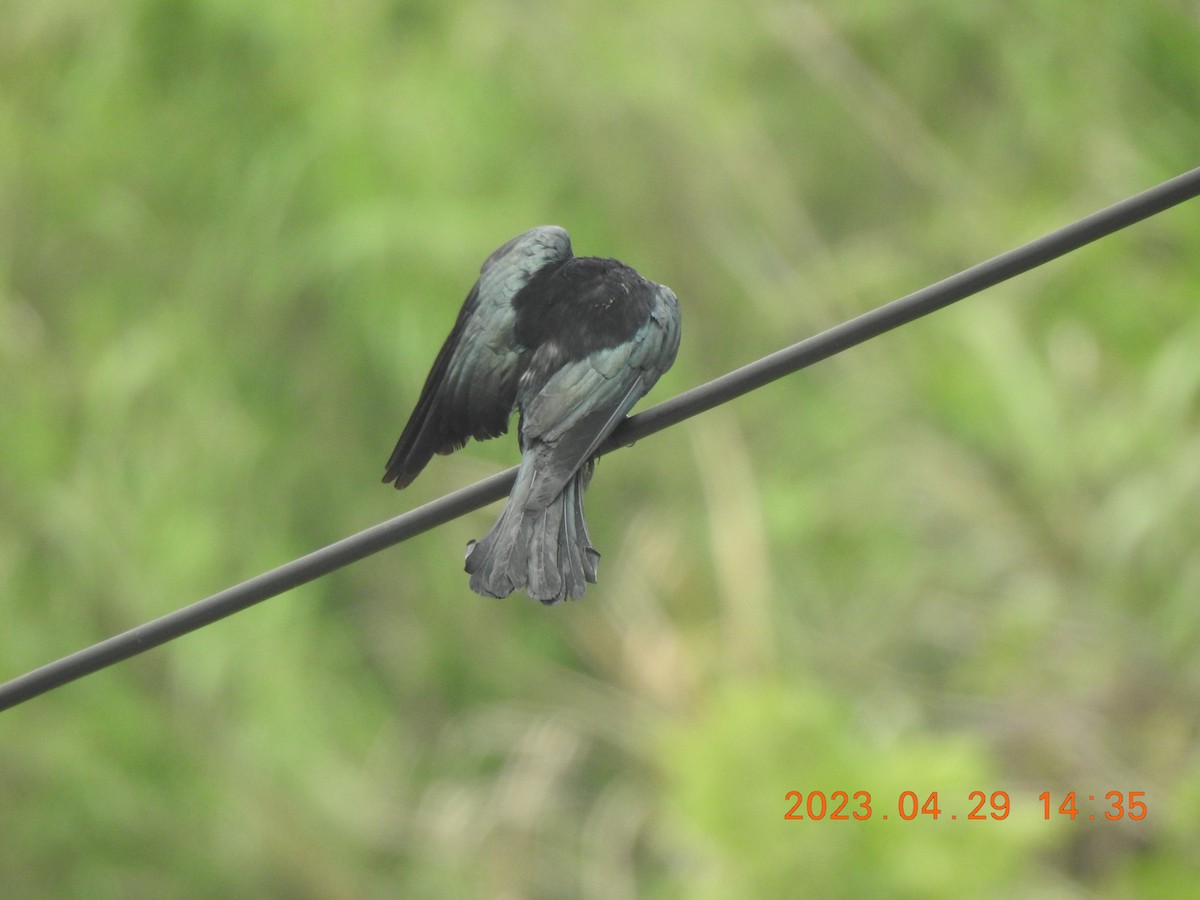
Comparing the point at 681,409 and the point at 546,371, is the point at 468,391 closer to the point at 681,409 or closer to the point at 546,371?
the point at 546,371

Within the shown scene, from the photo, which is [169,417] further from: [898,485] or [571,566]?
[571,566]

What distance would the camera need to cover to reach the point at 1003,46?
12812 mm

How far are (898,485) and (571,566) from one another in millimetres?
8137

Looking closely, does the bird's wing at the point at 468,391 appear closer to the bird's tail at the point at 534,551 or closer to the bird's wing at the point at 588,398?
the bird's wing at the point at 588,398

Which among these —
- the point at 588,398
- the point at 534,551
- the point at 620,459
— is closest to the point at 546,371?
the point at 588,398

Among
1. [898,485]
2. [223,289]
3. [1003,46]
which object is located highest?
[1003,46]

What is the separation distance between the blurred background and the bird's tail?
456 centimetres

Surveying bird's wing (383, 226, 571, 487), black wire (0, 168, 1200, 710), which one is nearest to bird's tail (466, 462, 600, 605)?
black wire (0, 168, 1200, 710)

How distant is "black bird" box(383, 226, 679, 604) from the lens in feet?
9.29

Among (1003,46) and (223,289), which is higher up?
(1003,46)

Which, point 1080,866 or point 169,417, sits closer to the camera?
point 1080,866

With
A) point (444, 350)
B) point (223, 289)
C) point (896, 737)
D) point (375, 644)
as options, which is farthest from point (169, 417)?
point (444, 350)
